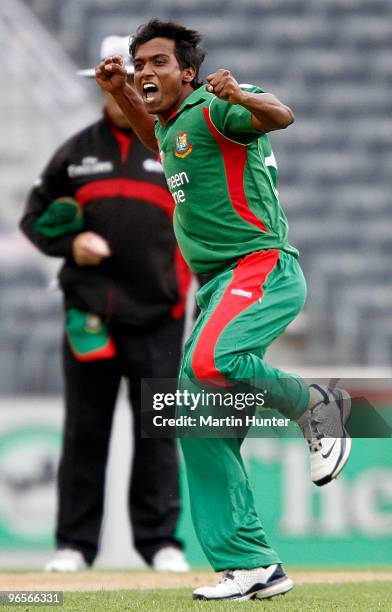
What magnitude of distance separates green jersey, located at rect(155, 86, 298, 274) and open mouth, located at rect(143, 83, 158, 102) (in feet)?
0.30

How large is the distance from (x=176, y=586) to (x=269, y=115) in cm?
180

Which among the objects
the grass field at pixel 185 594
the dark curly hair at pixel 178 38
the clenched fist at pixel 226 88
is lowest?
the grass field at pixel 185 594

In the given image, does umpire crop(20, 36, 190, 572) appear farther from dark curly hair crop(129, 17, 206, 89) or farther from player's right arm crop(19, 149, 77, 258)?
dark curly hair crop(129, 17, 206, 89)

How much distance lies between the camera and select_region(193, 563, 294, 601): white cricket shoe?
3855mm

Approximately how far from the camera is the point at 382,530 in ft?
22.6

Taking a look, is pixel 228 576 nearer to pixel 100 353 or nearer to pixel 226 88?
pixel 226 88

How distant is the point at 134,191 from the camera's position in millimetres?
5617

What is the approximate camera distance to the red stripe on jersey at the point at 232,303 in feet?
12.5

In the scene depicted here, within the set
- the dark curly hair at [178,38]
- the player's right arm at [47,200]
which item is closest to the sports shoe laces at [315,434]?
the dark curly hair at [178,38]

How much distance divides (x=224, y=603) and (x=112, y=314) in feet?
6.73

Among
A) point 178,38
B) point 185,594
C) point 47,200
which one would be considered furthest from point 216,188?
point 47,200

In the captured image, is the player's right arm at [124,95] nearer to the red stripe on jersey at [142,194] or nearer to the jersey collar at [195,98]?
the jersey collar at [195,98]

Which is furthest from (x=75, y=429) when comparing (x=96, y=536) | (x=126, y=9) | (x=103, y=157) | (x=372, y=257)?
(x=126, y=9)

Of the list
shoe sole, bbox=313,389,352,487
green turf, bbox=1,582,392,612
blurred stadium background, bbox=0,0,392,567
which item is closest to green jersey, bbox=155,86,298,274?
shoe sole, bbox=313,389,352,487
